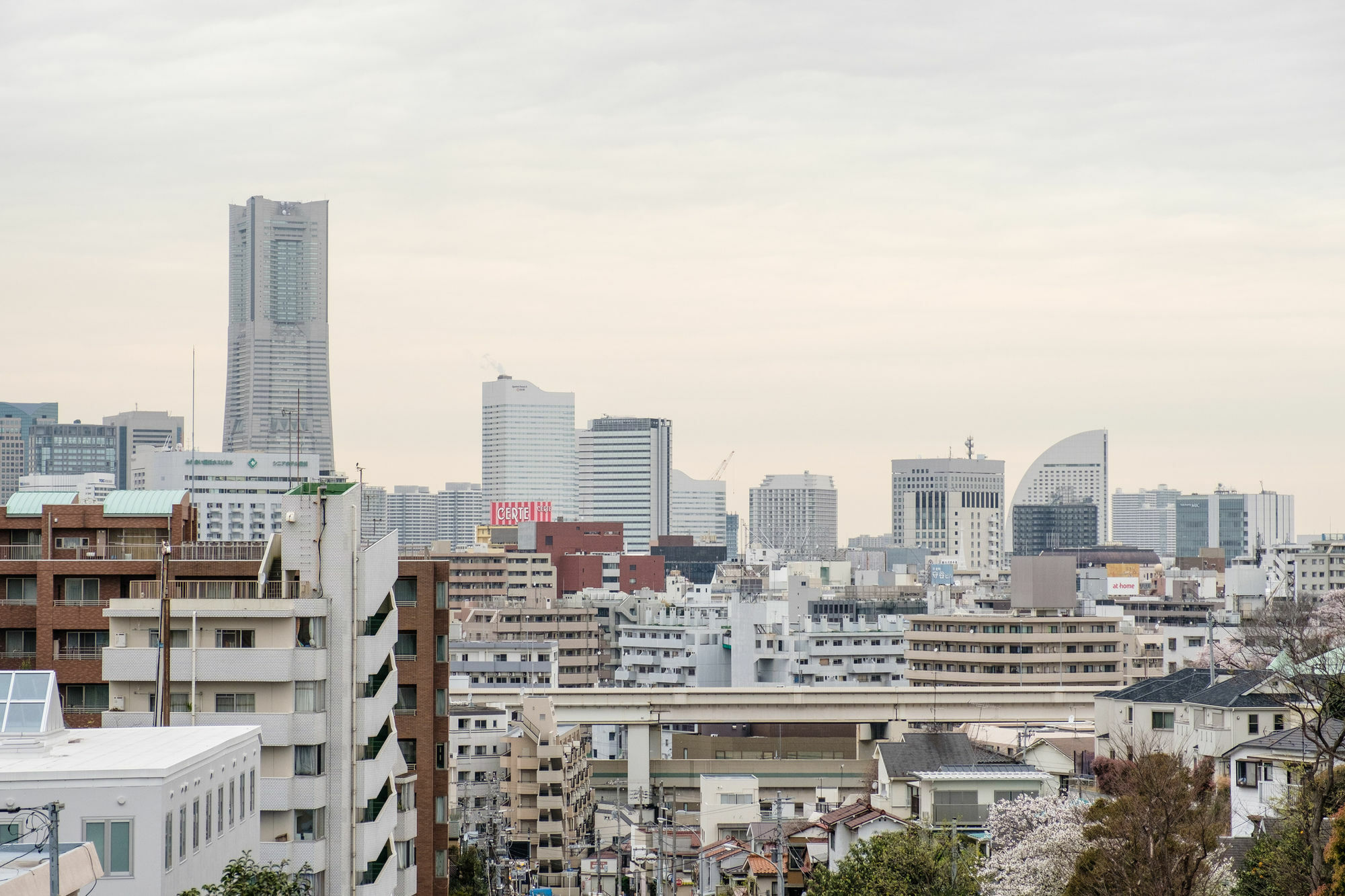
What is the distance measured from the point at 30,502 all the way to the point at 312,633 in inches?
577

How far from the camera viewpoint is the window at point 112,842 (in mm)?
26469

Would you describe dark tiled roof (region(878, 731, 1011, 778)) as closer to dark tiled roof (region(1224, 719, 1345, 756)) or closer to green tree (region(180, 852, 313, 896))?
dark tiled roof (region(1224, 719, 1345, 756))

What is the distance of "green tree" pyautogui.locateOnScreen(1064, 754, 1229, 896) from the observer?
3428 centimetres

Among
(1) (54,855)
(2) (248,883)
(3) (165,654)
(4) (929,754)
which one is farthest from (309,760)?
(4) (929,754)

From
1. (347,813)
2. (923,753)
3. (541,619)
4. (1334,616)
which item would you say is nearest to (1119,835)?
(347,813)

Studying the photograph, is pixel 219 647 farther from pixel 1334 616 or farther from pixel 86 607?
pixel 1334 616

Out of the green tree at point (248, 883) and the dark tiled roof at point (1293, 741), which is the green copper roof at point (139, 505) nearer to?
the green tree at point (248, 883)

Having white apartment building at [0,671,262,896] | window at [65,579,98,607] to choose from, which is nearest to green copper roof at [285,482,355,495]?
window at [65,579,98,607]

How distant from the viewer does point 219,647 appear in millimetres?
39719

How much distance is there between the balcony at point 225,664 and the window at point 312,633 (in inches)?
14.0

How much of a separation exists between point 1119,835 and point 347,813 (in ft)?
56.8

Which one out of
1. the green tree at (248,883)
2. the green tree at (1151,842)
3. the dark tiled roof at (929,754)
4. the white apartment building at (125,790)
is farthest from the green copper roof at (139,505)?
the dark tiled roof at (929,754)

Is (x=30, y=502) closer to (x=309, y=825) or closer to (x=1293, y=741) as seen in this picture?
(x=309, y=825)

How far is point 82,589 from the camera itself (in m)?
45.5
